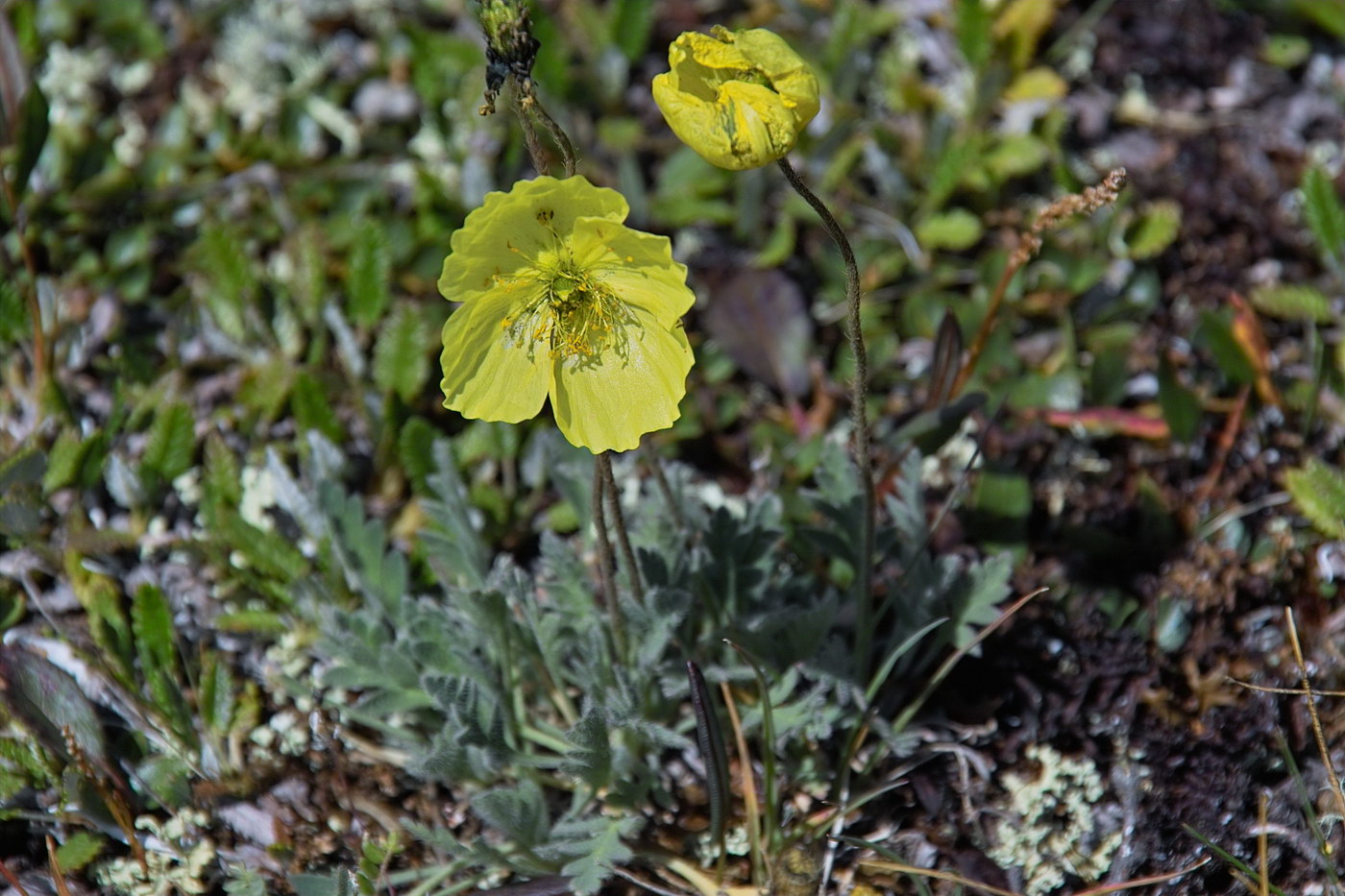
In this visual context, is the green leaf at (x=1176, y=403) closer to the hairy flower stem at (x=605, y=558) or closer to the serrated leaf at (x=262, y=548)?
the hairy flower stem at (x=605, y=558)

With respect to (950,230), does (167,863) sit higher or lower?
lower

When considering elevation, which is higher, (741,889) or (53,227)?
(53,227)

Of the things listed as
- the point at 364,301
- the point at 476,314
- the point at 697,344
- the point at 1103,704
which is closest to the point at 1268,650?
the point at 1103,704

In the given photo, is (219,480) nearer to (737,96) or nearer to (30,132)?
(30,132)

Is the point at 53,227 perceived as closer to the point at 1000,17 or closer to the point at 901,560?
the point at 901,560

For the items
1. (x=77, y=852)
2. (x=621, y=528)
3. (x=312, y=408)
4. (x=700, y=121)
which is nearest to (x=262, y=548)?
(x=312, y=408)

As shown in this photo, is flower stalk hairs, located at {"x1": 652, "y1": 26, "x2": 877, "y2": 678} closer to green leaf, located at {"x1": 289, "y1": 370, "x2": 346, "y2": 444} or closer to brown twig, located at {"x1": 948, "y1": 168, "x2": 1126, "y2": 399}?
brown twig, located at {"x1": 948, "y1": 168, "x2": 1126, "y2": 399}

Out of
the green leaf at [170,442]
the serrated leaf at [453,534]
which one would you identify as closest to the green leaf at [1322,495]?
the serrated leaf at [453,534]
